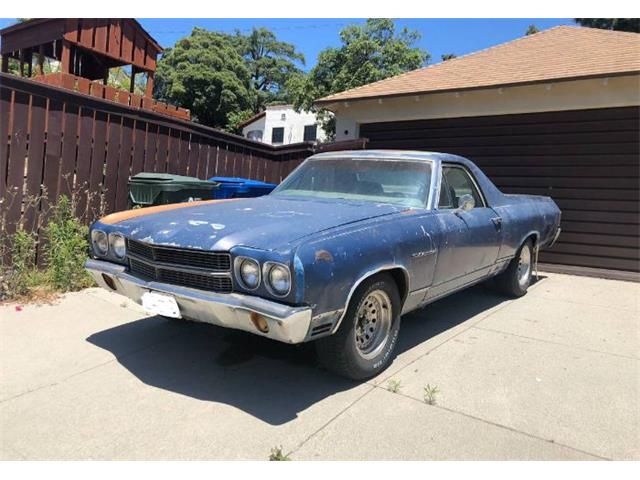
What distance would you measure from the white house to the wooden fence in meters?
24.9

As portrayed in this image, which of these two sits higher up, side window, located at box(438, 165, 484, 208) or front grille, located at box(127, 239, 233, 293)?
side window, located at box(438, 165, 484, 208)

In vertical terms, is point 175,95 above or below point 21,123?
above

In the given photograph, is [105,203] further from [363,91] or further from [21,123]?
[363,91]

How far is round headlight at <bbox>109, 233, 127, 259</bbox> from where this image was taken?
3572 mm

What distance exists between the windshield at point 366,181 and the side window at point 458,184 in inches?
12.3

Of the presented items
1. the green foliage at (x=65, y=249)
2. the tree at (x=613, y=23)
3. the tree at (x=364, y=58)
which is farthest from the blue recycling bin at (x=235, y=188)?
the tree at (x=613, y=23)

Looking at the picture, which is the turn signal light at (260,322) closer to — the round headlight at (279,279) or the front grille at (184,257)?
the round headlight at (279,279)

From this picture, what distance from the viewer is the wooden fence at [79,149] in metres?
5.38

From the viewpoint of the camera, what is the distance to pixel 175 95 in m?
34.4

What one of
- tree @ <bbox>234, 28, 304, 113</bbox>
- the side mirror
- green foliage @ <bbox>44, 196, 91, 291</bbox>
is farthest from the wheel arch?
tree @ <bbox>234, 28, 304, 113</bbox>

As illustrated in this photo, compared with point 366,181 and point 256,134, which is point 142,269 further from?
point 256,134

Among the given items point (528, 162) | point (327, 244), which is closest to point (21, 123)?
point (327, 244)

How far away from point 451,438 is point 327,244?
124 centimetres

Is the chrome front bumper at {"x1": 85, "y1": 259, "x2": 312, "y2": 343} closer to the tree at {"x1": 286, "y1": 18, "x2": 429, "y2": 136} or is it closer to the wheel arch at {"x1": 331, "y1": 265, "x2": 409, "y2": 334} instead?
the wheel arch at {"x1": 331, "y1": 265, "x2": 409, "y2": 334}
